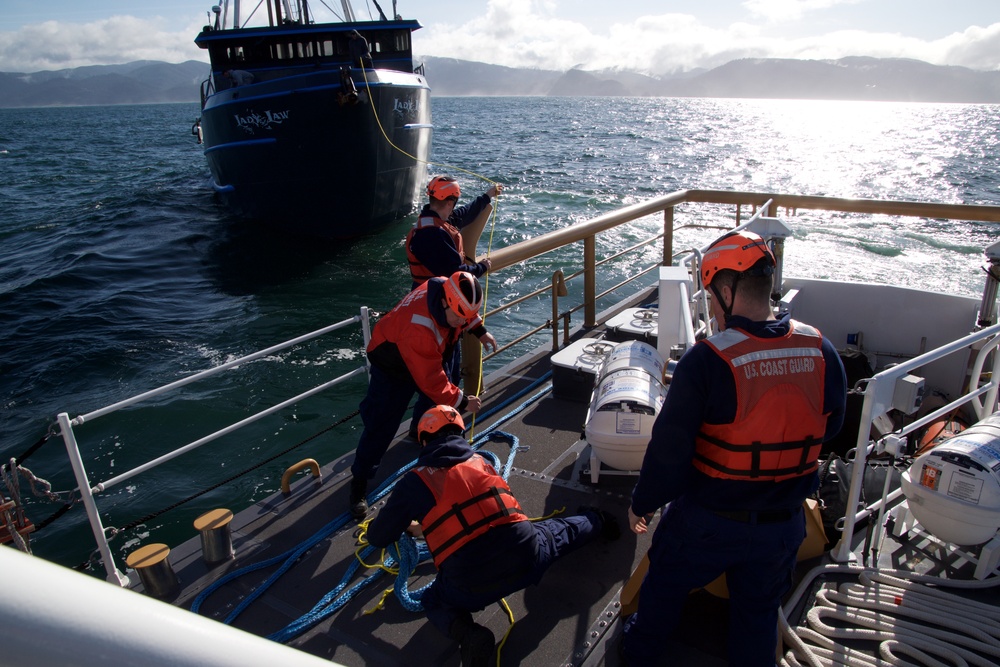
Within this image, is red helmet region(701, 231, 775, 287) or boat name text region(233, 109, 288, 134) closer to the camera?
red helmet region(701, 231, 775, 287)

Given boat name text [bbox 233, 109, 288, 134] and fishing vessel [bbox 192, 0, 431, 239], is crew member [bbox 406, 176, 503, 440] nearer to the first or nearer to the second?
fishing vessel [bbox 192, 0, 431, 239]

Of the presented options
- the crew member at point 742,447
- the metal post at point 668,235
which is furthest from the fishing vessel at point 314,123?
the crew member at point 742,447

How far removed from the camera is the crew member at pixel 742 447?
2.16m

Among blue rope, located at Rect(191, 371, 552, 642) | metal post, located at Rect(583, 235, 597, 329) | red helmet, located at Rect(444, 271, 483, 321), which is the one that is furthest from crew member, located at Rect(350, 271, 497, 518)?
metal post, located at Rect(583, 235, 597, 329)

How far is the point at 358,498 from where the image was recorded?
3883mm

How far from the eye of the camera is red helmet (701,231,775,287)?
2.16 metres

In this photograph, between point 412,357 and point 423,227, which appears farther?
point 423,227

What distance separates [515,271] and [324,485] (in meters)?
12.5

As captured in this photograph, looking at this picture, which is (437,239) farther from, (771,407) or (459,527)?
(771,407)

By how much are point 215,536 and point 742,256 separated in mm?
2960

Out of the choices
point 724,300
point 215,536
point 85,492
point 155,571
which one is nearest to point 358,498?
point 215,536

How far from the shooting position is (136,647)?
0.49m

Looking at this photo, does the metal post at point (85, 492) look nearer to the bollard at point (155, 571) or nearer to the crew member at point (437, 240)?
the bollard at point (155, 571)

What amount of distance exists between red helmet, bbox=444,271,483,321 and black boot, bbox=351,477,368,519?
47.7 inches
